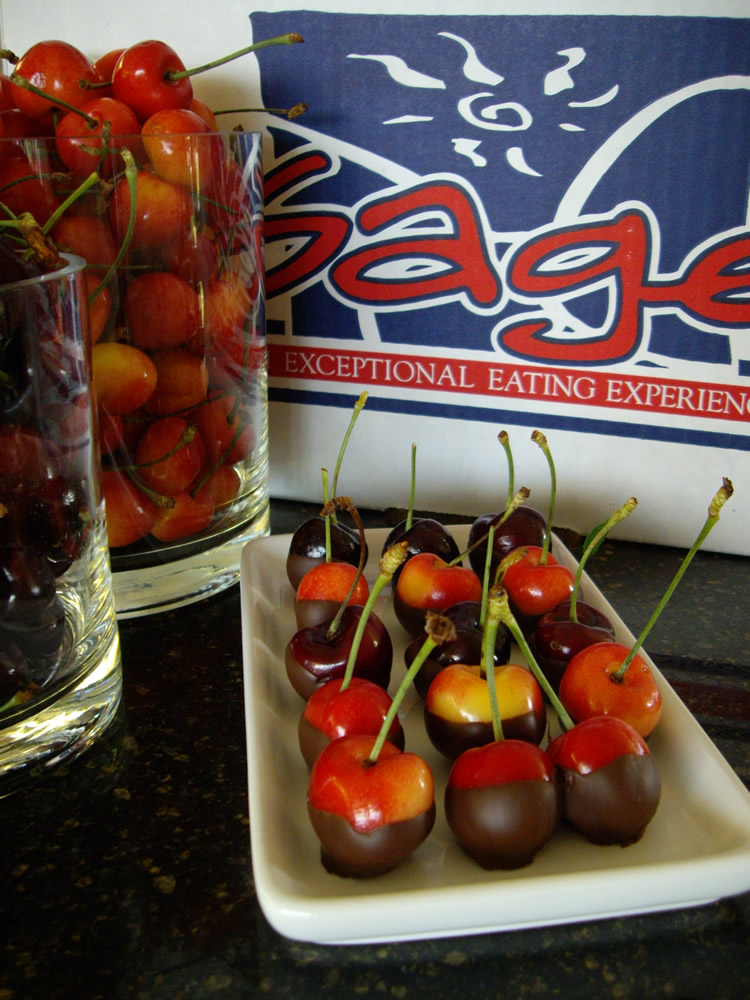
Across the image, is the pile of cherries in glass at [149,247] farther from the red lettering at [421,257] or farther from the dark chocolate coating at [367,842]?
the dark chocolate coating at [367,842]

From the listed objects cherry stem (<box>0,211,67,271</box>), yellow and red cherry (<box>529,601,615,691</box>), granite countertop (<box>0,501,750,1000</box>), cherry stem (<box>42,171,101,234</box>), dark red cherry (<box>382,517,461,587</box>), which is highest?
cherry stem (<box>42,171,101,234</box>)

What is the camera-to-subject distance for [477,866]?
411mm

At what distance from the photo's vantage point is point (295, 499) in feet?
2.79

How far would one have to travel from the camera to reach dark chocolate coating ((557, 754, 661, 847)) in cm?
41

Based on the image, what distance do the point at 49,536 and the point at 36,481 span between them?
31mm

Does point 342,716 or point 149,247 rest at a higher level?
point 149,247

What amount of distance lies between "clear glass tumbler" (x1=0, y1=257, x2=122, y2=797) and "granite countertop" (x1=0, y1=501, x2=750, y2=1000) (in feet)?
0.12

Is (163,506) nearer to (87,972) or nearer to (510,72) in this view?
(87,972)

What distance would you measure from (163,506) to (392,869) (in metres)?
0.30

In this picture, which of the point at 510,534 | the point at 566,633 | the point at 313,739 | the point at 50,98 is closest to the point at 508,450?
the point at 510,534

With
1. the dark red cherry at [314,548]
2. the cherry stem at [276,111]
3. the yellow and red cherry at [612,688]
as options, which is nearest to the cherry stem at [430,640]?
the yellow and red cherry at [612,688]

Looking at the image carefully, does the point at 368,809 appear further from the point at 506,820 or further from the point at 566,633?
the point at 566,633

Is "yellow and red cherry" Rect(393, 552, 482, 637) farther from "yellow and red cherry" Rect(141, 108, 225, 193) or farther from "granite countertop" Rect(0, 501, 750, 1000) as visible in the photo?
"yellow and red cherry" Rect(141, 108, 225, 193)

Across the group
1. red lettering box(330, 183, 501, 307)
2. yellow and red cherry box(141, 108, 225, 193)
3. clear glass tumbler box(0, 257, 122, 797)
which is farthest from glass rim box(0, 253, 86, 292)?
red lettering box(330, 183, 501, 307)
